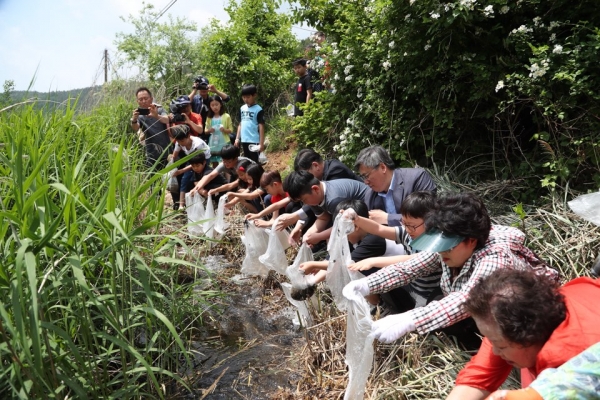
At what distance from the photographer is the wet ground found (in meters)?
2.86

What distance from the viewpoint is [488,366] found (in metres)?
1.69

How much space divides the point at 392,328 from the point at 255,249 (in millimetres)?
2318

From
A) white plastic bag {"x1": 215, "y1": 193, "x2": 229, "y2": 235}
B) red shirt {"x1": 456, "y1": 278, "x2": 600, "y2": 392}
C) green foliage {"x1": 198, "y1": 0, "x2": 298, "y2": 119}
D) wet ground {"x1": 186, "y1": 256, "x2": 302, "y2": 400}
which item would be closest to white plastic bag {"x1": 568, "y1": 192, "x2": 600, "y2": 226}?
red shirt {"x1": 456, "y1": 278, "x2": 600, "y2": 392}

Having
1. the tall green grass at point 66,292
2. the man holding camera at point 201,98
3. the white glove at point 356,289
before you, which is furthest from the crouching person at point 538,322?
the man holding camera at point 201,98

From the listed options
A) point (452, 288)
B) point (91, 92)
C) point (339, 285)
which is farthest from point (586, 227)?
point (91, 92)

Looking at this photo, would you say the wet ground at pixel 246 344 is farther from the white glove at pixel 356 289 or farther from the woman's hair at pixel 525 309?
the woman's hair at pixel 525 309

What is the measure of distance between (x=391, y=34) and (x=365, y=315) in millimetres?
2966

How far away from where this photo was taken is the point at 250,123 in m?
6.42

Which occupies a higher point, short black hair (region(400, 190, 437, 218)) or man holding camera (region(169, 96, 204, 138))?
man holding camera (region(169, 96, 204, 138))

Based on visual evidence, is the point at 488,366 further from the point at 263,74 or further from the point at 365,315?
the point at 263,74

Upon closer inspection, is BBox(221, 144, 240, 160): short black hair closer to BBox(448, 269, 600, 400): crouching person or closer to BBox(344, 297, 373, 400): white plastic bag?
BBox(344, 297, 373, 400): white plastic bag

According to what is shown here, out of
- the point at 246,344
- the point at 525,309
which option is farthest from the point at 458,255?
the point at 246,344

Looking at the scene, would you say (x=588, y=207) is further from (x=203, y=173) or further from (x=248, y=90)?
(x=248, y=90)

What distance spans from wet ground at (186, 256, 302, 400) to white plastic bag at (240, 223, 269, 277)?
0.45ft
